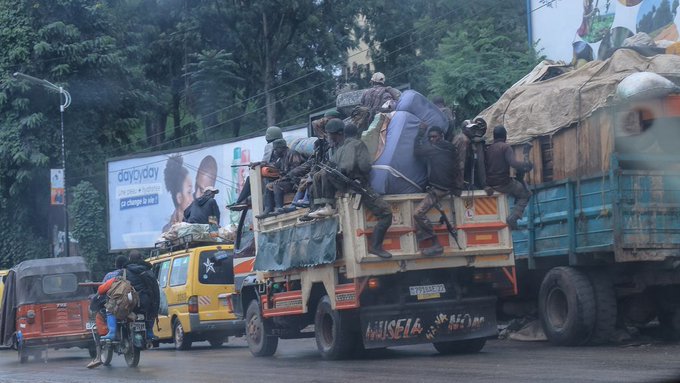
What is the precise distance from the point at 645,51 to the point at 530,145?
2.02m

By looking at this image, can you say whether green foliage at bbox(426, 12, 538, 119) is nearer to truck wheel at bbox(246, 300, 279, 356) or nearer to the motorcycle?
truck wheel at bbox(246, 300, 279, 356)

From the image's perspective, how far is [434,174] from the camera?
12.2 metres

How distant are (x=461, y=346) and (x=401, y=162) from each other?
2546 millimetres

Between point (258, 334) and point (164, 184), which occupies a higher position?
point (164, 184)

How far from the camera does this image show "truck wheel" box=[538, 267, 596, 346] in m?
13.0

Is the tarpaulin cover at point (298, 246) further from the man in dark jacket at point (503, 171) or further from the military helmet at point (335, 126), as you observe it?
the man in dark jacket at point (503, 171)

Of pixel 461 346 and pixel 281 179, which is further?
pixel 281 179

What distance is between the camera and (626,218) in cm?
1227

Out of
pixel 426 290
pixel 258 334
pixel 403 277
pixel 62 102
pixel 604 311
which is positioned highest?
pixel 62 102

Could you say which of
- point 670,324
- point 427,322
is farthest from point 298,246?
point 670,324

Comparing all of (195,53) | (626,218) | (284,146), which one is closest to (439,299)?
(626,218)

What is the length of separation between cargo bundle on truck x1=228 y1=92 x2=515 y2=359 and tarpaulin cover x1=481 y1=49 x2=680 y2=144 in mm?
1947

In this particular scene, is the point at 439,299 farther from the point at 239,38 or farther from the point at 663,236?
the point at 239,38

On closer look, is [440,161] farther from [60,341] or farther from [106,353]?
[60,341]
